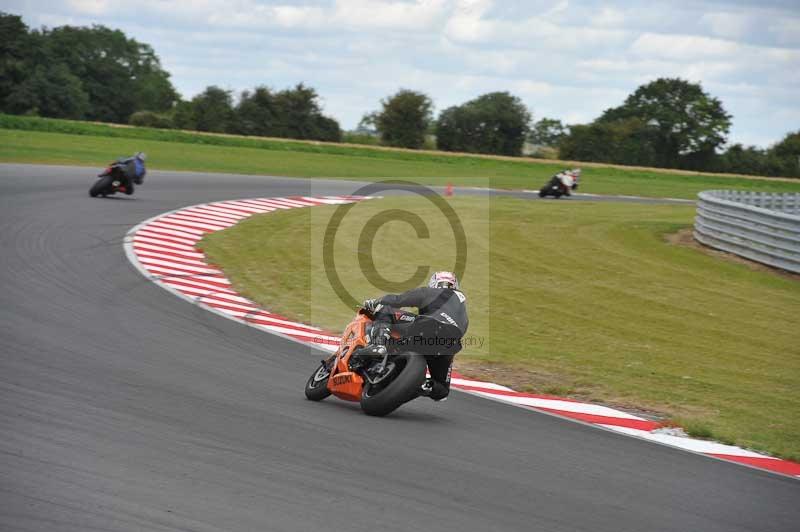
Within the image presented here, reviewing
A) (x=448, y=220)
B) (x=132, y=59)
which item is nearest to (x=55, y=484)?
(x=448, y=220)

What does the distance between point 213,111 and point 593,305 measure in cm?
6104

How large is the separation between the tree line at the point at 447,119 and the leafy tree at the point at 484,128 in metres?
0.08

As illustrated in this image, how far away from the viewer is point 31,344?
9.45 m

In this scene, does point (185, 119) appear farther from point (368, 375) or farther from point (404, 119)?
point (368, 375)

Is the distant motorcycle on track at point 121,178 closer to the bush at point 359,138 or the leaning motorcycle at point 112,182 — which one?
the leaning motorcycle at point 112,182

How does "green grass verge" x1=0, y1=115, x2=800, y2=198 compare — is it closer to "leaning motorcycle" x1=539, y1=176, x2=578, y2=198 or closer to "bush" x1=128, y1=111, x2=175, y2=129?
"leaning motorcycle" x1=539, y1=176, x2=578, y2=198

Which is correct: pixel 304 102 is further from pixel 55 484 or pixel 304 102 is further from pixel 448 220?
pixel 55 484

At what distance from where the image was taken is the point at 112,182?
2444 centimetres

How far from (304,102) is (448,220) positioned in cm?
5124

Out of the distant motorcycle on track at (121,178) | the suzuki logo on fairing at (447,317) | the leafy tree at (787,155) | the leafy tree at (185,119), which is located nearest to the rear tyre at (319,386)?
the suzuki logo on fairing at (447,317)

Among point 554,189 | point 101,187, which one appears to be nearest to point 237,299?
point 101,187

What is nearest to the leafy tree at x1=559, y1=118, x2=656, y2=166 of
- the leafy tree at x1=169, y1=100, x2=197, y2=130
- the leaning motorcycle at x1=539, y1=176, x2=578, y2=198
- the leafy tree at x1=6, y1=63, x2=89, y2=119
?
the leafy tree at x1=169, y1=100, x2=197, y2=130

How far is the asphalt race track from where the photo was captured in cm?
548

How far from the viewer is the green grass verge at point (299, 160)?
1531 inches
